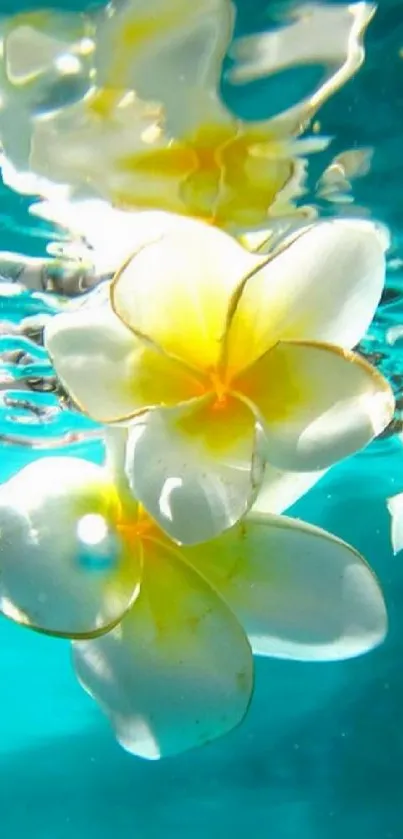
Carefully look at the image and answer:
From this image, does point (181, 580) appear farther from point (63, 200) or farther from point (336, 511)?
point (336, 511)

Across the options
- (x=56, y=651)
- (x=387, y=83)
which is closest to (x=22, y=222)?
(x=387, y=83)

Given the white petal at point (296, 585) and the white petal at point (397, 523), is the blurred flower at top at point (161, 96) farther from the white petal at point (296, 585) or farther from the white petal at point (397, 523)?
Answer: the white petal at point (296, 585)

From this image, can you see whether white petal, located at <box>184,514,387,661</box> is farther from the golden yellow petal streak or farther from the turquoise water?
the turquoise water

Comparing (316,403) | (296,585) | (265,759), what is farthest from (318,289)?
(265,759)

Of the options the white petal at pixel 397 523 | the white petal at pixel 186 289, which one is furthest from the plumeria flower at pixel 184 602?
the white petal at pixel 397 523

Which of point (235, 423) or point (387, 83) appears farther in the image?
point (387, 83)

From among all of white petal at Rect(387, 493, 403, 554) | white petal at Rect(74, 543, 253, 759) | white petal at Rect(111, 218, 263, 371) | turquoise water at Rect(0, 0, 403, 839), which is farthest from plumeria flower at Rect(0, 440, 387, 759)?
turquoise water at Rect(0, 0, 403, 839)
